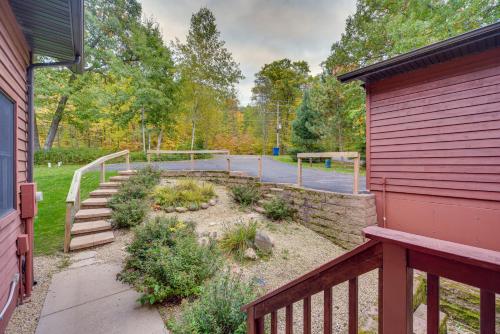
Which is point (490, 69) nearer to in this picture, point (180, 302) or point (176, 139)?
point (180, 302)

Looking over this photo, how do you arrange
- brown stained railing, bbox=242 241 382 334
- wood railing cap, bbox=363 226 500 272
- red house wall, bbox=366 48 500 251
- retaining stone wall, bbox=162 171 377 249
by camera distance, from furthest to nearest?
retaining stone wall, bbox=162 171 377 249 < red house wall, bbox=366 48 500 251 < brown stained railing, bbox=242 241 382 334 < wood railing cap, bbox=363 226 500 272

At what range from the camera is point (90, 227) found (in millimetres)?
4500

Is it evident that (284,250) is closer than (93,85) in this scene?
Yes

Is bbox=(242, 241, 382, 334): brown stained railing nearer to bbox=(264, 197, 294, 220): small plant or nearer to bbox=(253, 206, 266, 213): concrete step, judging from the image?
bbox=(264, 197, 294, 220): small plant

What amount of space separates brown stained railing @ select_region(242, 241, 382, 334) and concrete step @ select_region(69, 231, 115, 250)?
151 inches

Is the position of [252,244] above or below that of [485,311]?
below

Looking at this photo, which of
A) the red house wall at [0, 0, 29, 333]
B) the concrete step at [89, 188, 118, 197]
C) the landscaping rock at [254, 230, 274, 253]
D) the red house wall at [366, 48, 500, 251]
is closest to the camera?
the red house wall at [0, 0, 29, 333]

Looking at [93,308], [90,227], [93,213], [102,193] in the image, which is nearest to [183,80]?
[102,193]

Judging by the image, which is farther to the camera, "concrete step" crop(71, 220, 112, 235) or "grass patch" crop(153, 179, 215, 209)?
"grass patch" crop(153, 179, 215, 209)

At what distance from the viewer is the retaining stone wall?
4.91 metres

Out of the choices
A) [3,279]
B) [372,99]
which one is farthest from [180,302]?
[372,99]

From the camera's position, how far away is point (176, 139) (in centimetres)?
1794

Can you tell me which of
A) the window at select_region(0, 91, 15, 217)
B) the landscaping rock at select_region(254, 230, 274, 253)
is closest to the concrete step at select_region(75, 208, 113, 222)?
the window at select_region(0, 91, 15, 217)

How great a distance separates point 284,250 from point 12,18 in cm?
478
